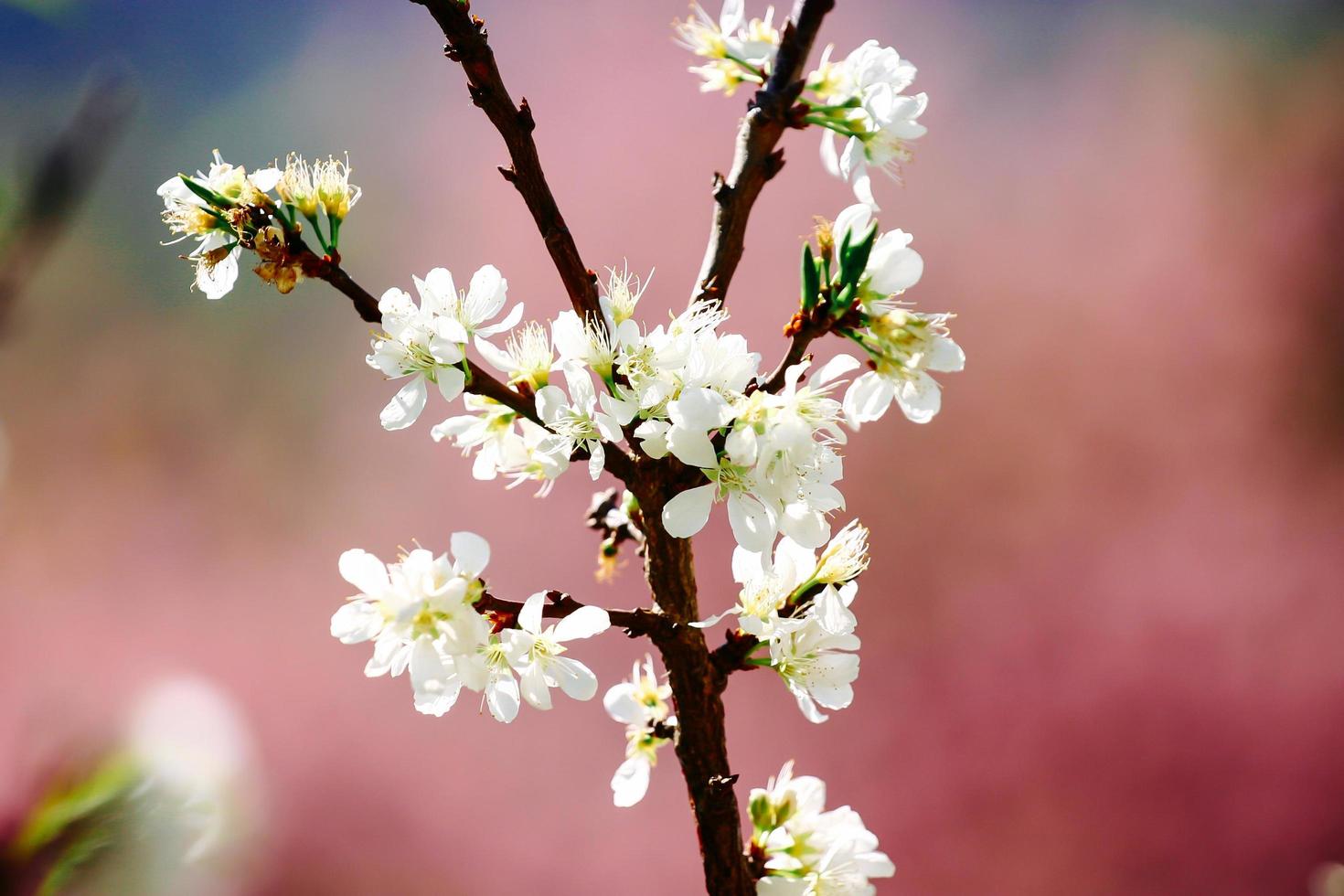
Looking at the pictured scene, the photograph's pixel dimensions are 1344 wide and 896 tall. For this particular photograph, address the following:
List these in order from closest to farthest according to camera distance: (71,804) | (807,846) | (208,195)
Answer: (208,195) < (807,846) < (71,804)

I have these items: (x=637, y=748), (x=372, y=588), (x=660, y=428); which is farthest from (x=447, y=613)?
(x=637, y=748)

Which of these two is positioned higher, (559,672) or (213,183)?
(213,183)

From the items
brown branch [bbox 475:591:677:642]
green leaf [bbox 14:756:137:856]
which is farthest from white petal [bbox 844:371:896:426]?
green leaf [bbox 14:756:137:856]

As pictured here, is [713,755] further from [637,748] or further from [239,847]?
[239,847]

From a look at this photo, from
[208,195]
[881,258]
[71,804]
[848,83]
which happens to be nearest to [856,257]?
[881,258]

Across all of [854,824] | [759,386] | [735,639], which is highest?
[759,386]

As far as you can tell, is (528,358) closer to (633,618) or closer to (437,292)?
(437,292)

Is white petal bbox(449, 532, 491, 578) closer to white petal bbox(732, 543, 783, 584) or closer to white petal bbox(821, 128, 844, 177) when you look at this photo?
white petal bbox(732, 543, 783, 584)

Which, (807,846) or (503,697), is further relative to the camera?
(807,846)
